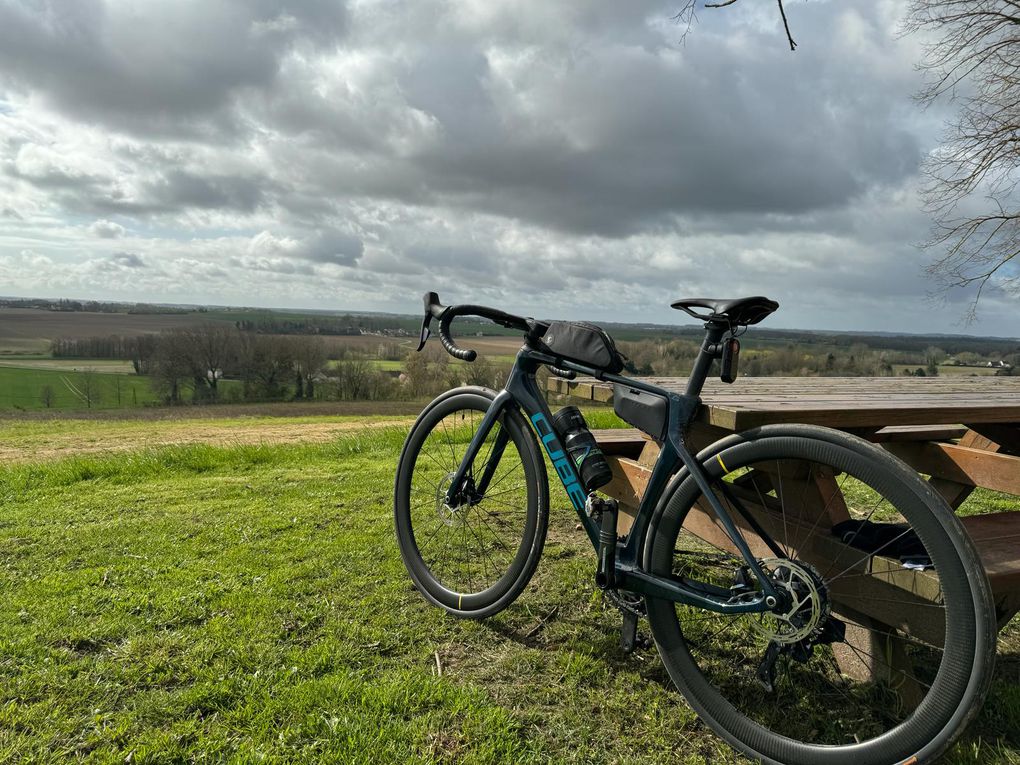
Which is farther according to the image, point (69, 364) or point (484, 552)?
point (69, 364)

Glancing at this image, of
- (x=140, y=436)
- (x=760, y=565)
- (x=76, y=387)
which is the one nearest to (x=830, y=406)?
(x=760, y=565)

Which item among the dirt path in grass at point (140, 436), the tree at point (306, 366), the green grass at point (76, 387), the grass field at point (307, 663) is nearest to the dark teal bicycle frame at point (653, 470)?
the grass field at point (307, 663)

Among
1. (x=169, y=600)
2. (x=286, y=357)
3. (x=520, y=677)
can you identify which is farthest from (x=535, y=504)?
(x=286, y=357)

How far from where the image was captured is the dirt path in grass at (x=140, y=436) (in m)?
19.2

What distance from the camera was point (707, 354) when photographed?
7.32ft

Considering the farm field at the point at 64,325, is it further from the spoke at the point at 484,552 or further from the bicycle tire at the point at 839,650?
the bicycle tire at the point at 839,650

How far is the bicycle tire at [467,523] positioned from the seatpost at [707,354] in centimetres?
74

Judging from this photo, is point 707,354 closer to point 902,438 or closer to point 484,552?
point 902,438

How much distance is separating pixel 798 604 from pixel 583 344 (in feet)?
4.12

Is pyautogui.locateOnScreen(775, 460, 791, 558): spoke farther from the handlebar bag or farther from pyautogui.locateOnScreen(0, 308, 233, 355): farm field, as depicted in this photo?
pyautogui.locateOnScreen(0, 308, 233, 355): farm field

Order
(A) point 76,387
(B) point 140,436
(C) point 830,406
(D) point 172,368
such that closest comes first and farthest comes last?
(C) point 830,406
(B) point 140,436
(D) point 172,368
(A) point 76,387

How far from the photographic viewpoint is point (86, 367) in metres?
82.8

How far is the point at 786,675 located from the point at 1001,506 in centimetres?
425

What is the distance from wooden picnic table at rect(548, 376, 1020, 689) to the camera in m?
2.10
